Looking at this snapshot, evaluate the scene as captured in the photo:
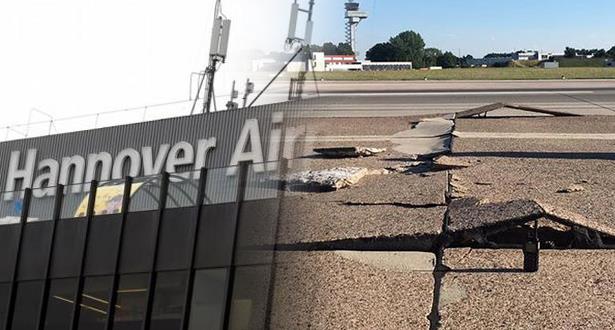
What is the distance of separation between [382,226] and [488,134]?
965 centimetres

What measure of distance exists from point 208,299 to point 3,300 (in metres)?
6.85

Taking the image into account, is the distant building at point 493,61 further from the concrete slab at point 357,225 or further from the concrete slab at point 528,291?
the concrete slab at point 528,291

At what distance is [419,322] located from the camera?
18.4 ft

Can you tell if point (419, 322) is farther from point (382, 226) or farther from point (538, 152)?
point (538, 152)

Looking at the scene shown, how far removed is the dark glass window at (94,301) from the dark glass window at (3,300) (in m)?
2.43

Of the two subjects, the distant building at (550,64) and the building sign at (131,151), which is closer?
the building sign at (131,151)

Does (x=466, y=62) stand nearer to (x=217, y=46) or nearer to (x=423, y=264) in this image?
(x=217, y=46)

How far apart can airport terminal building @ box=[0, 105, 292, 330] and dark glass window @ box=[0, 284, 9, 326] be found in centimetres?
3

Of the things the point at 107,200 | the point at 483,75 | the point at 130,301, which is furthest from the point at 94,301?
the point at 483,75

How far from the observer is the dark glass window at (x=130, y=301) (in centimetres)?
1273

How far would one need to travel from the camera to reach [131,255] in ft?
45.1

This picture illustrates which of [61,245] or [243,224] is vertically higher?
[243,224]

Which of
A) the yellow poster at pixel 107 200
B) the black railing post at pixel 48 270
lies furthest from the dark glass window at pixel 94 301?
the yellow poster at pixel 107 200

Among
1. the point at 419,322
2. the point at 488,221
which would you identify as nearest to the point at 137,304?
the point at 488,221
